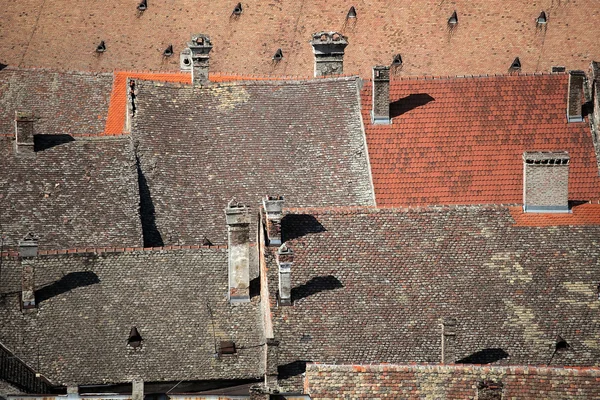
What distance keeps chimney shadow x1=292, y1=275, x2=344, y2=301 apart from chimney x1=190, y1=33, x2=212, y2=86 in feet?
58.0

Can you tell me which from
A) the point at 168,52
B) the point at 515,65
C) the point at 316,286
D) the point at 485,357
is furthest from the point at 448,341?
the point at 168,52

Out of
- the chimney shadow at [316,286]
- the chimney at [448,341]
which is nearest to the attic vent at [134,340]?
the chimney shadow at [316,286]

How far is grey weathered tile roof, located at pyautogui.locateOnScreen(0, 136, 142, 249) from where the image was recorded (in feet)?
193

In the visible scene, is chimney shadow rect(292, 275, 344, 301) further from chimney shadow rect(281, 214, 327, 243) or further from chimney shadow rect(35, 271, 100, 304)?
chimney shadow rect(35, 271, 100, 304)

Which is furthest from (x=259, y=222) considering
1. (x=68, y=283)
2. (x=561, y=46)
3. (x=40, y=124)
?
(x=561, y=46)

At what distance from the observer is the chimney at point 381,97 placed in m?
63.9

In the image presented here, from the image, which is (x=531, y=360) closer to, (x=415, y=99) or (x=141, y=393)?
(x=141, y=393)

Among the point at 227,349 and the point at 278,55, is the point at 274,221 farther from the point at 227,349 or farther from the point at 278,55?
the point at 278,55

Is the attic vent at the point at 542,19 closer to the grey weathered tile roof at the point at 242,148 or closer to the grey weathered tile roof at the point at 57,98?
the grey weathered tile roof at the point at 57,98

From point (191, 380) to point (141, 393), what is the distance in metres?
5.35

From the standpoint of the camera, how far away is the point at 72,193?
60531 millimetres

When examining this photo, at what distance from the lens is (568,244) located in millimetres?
52750

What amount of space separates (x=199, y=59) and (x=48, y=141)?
25.4 ft

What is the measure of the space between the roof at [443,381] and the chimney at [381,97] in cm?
1972
